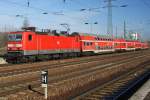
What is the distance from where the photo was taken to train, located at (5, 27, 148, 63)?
29.1m

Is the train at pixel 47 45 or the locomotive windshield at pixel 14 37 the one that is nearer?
the train at pixel 47 45

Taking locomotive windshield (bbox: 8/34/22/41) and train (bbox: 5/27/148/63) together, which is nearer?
train (bbox: 5/27/148/63)

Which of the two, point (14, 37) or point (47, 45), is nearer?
point (14, 37)

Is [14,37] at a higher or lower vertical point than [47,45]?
higher

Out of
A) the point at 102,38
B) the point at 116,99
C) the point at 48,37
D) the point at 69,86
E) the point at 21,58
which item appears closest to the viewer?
the point at 116,99

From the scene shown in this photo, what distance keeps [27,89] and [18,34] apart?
16.4 meters

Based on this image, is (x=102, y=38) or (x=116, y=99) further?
(x=102, y=38)

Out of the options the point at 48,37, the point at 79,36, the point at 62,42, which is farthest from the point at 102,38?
the point at 48,37

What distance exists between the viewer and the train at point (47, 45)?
95.6 ft

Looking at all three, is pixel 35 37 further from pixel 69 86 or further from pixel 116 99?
pixel 116 99

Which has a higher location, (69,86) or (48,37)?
(48,37)

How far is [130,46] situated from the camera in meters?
72.9

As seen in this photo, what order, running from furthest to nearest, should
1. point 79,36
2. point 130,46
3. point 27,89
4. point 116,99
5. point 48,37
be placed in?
1. point 130,46
2. point 79,36
3. point 48,37
4. point 27,89
5. point 116,99

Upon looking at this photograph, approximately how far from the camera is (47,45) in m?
33.3
